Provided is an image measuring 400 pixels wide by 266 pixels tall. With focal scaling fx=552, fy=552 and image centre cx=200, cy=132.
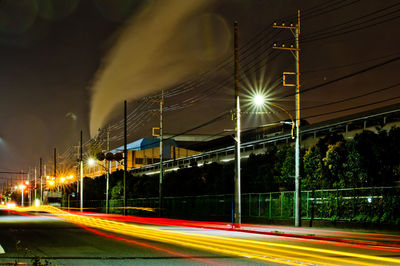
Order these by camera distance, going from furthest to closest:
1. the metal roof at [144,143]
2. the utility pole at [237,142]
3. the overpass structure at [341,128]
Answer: the metal roof at [144,143] → the overpass structure at [341,128] → the utility pole at [237,142]

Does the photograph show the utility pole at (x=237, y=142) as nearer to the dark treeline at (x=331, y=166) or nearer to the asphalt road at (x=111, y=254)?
the dark treeline at (x=331, y=166)

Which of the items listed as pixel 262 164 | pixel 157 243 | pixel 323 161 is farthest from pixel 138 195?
pixel 157 243

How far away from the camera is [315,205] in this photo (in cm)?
3372

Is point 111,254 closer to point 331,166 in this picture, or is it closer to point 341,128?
point 331,166

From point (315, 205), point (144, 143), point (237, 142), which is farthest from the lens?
point (144, 143)

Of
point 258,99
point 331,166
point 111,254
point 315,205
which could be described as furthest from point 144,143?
point 111,254

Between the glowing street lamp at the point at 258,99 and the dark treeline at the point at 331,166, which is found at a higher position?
the glowing street lamp at the point at 258,99

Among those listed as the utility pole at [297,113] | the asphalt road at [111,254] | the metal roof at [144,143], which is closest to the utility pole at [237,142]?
the utility pole at [297,113]

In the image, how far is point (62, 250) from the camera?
17328mm

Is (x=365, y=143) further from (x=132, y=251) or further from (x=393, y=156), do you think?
(x=132, y=251)

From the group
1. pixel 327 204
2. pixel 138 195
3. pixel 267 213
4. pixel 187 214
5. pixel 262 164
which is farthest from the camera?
pixel 138 195

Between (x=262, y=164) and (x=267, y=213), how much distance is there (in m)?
5.22

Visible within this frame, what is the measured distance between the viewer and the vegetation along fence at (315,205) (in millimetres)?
28036

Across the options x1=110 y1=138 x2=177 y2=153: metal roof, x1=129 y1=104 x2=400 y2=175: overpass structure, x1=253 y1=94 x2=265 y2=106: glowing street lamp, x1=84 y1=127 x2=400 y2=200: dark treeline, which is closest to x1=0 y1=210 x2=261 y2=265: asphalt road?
x1=253 y1=94 x2=265 y2=106: glowing street lamp
